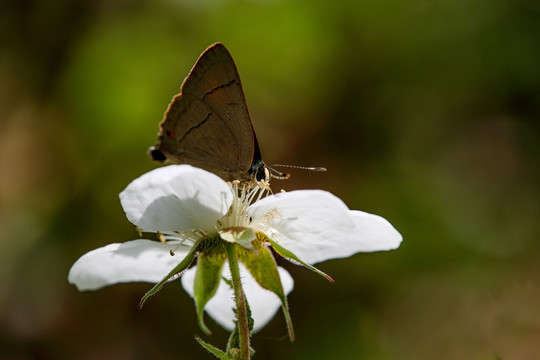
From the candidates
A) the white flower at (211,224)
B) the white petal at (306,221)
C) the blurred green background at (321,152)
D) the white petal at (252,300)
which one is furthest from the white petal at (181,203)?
the blurred green background at (321,152)

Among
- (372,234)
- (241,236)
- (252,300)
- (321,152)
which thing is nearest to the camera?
(241,236)

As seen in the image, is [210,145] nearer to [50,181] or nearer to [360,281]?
[360,281]

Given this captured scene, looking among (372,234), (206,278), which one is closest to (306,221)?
(372,234)

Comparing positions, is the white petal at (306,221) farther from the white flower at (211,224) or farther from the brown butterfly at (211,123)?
the brown butterfly at (211,123)

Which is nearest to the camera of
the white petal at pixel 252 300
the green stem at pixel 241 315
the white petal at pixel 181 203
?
the green stem at pixel 241 315

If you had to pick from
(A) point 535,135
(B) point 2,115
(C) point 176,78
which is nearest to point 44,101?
(B) point 2,115

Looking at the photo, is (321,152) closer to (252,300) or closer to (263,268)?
(252,300)
